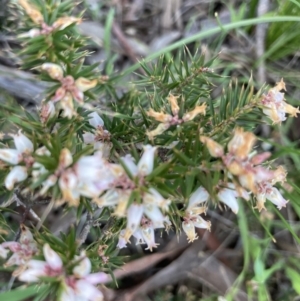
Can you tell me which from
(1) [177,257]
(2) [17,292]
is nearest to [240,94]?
(2) [17,292]

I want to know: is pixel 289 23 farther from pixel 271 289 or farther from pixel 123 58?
pixel 271 289

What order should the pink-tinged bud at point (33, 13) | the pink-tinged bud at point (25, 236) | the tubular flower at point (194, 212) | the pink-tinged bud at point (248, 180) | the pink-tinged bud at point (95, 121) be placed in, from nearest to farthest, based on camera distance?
the pink-tinged bud at point (248, 180) < the pink-tinged bud at point (33, 13) < the tubular flower at point (194, 212) < the pink-tinged bud at point (25, 236) < the pink-tinged bud at point (95, 121)

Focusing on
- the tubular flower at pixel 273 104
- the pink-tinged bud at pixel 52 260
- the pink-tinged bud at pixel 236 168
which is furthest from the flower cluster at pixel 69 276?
the tubular flower at pixel 273 104

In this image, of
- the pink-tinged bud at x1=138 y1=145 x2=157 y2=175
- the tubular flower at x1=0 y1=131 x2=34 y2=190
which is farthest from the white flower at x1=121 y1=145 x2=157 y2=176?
the tubular flower at x1=0 y1=131 x2=34 y2=190

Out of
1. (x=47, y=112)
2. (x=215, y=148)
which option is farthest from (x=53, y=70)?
(x=215, y=148)

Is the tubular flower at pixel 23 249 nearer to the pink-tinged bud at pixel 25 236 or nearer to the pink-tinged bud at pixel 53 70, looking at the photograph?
the pink-tinged bud at pixel 25 236

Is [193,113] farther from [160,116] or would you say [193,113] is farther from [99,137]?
[99,137]
